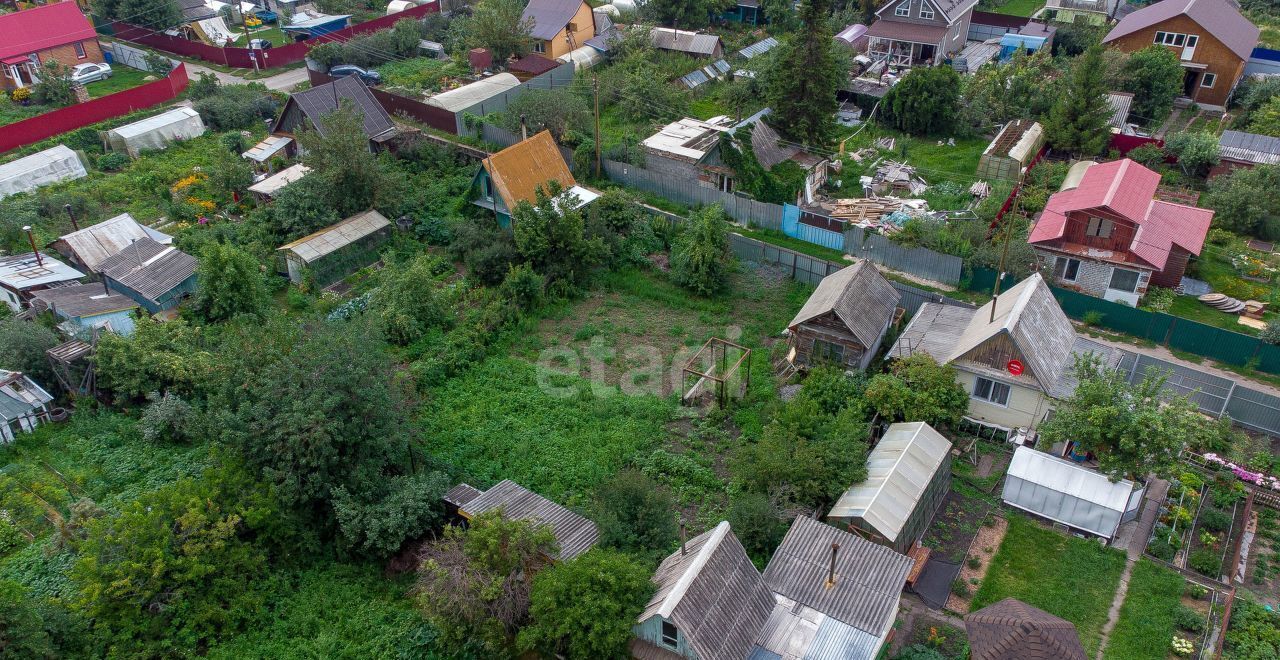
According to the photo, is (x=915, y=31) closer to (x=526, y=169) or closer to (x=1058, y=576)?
(x=526, y=169)

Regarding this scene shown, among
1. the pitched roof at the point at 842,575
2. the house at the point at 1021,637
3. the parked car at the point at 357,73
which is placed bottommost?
the pitched roof at the point at 842,575

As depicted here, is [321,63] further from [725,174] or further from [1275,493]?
[1275,493]

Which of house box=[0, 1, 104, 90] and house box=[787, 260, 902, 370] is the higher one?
house box=[0, 1, 104, 90]

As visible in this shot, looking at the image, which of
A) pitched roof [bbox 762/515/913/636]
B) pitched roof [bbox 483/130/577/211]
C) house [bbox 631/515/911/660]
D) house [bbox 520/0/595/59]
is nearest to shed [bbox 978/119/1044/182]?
pitched roof [bbox 483/130/577/211]

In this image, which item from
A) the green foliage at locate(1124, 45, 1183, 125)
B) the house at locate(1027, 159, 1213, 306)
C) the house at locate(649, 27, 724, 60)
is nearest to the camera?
the house at locate(1027, 159, 1213, 306)

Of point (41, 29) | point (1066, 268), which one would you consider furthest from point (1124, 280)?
point (41, 29)

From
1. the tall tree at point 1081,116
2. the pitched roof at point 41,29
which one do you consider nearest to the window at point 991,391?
the tall tree at point 1081,116

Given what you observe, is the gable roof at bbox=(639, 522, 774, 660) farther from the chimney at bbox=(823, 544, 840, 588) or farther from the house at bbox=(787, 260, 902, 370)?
the house at bbox=(787, 260, 902, 370)

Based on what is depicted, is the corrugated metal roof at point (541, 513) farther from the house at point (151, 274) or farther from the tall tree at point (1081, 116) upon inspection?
the tall tree at point (1081, 116)
